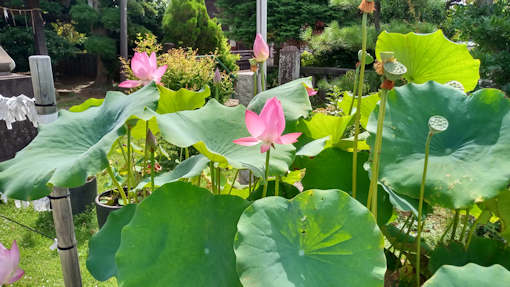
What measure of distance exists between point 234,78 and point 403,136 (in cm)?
493

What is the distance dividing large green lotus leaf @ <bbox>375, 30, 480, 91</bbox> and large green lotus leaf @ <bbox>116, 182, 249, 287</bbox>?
37 centimetres

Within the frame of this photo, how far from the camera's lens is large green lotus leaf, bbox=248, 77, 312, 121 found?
0.63 m

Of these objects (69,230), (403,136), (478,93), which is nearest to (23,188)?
(69,230)

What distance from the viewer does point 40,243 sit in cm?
212

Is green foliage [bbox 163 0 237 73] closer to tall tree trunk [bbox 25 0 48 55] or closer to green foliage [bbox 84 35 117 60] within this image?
green foliage [bbox 84 35 117 60]

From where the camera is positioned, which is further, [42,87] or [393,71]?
[42,87]

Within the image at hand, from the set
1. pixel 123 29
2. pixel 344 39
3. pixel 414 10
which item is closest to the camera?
pixel 414 10

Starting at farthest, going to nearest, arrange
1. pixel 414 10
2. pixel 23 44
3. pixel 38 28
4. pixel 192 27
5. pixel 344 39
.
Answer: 1. pixel 23 44
2. pixel 192 27
3. pixel 38 28
4. pixel 344 39
5. pixel 414 10

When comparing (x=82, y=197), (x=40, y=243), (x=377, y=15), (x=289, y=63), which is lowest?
(x=40, y=243)

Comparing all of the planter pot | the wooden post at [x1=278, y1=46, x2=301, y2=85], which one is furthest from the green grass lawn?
the wooden post at [x1=278, y1=46, x2=301, y2=85]

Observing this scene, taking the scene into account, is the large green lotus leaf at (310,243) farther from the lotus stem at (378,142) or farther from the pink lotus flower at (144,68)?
the pink lotus flower at (144,68)

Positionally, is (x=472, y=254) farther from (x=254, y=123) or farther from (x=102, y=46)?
(x=102, y=46)

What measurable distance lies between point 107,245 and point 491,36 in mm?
3045

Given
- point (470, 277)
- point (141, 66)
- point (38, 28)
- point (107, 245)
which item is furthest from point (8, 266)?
point (38, 28)
